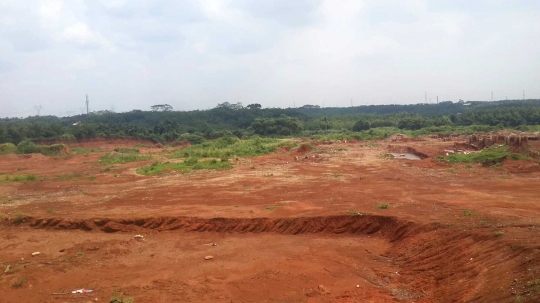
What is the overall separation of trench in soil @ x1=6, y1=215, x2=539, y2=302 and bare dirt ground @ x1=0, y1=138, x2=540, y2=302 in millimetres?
35

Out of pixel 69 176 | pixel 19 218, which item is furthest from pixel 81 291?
pixel 69 176

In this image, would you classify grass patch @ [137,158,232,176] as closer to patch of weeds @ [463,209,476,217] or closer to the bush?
patch of weeds @ [463,209,476,217]

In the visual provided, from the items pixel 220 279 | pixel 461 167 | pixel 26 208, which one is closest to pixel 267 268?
pixel 220 279

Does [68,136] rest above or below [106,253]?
above

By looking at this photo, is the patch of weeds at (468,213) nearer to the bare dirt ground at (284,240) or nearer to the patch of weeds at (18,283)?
the bare dirt ground at (284,240)

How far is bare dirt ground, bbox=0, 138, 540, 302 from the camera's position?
7.31 meters

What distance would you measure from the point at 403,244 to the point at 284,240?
307cm

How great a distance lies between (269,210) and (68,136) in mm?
49380

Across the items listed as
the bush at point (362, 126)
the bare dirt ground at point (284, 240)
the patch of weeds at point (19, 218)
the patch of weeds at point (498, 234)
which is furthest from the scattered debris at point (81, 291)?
the bush at point (362, 126)

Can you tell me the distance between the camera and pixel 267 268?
8.58 m

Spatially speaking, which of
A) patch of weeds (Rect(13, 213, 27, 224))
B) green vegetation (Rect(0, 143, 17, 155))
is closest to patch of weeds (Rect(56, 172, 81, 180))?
patch of weeds (Rect(13, 213, 27, 224))

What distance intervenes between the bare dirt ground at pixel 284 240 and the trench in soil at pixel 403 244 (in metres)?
0.04

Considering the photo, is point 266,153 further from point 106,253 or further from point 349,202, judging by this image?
point 106,253

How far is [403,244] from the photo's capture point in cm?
957
